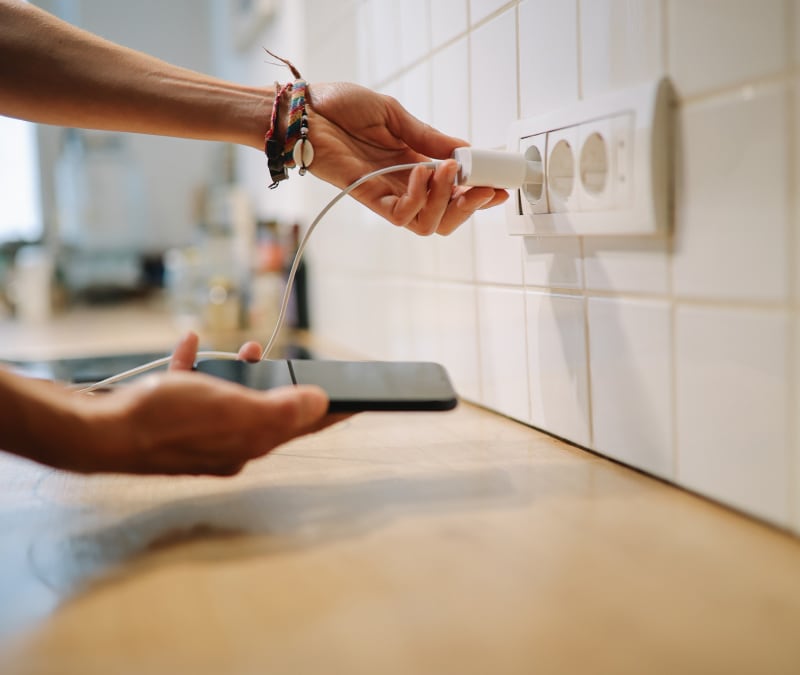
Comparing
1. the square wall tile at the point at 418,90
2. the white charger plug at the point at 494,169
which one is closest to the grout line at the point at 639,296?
the white charger plug at the point at 494,169

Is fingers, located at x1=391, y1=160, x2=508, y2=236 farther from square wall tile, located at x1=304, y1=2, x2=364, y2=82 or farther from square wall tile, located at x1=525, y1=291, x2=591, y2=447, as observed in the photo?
square wall tile, located at x1=304, y1=2, x2=364, y2=82

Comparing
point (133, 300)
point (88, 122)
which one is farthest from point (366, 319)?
point (133, 300)

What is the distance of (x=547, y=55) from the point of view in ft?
2.19

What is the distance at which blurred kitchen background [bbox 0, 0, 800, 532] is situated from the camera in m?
0.46

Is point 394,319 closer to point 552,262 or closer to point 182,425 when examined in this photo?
point 552,262

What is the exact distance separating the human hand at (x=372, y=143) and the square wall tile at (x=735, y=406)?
0.92ft

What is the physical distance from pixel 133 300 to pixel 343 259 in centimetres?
168

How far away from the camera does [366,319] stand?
1243mm

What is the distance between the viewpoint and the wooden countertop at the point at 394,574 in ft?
1.16

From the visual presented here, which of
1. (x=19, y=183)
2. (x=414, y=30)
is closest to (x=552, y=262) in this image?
(x=414, y=30)

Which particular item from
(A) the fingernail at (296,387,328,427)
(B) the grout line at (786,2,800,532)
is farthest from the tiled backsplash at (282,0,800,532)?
(A) the fingernail at (296,387,328,427)

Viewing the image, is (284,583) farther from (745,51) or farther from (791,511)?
(745,51)

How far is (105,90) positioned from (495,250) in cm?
44

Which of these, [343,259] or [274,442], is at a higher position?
[343,259]
